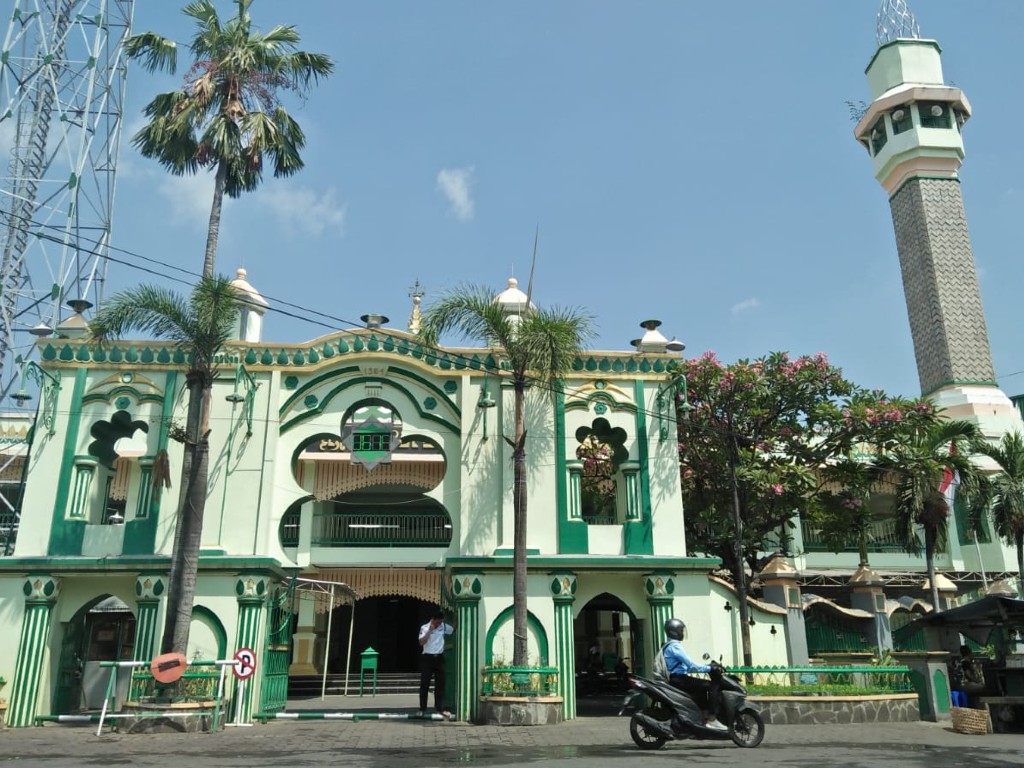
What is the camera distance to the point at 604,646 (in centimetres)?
3030

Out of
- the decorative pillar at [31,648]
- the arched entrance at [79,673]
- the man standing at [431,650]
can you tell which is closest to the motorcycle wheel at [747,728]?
the man standing at [431,650]

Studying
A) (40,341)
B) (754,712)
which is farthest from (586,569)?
(40,341)

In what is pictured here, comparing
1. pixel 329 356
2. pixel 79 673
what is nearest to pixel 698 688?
pixel 329 356

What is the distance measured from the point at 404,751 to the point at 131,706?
202 inches

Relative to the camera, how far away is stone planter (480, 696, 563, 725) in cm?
1356

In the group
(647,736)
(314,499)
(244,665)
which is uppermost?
(314,499)

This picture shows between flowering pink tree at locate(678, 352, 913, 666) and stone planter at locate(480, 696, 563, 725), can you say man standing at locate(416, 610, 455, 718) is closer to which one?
stone planter at locate(480, 696, 563, 725)

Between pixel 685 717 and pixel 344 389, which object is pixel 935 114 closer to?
pixel 344 389

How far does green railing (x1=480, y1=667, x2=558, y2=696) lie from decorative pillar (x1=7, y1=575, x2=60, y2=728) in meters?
7.52

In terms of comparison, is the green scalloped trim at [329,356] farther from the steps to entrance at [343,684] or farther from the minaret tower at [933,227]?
the minaret tower at [933,227]

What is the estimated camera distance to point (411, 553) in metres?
26.8

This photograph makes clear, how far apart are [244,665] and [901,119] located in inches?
1415

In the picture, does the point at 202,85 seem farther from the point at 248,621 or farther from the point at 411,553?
the point at 411,553

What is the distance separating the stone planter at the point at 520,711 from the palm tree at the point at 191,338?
499 cm
